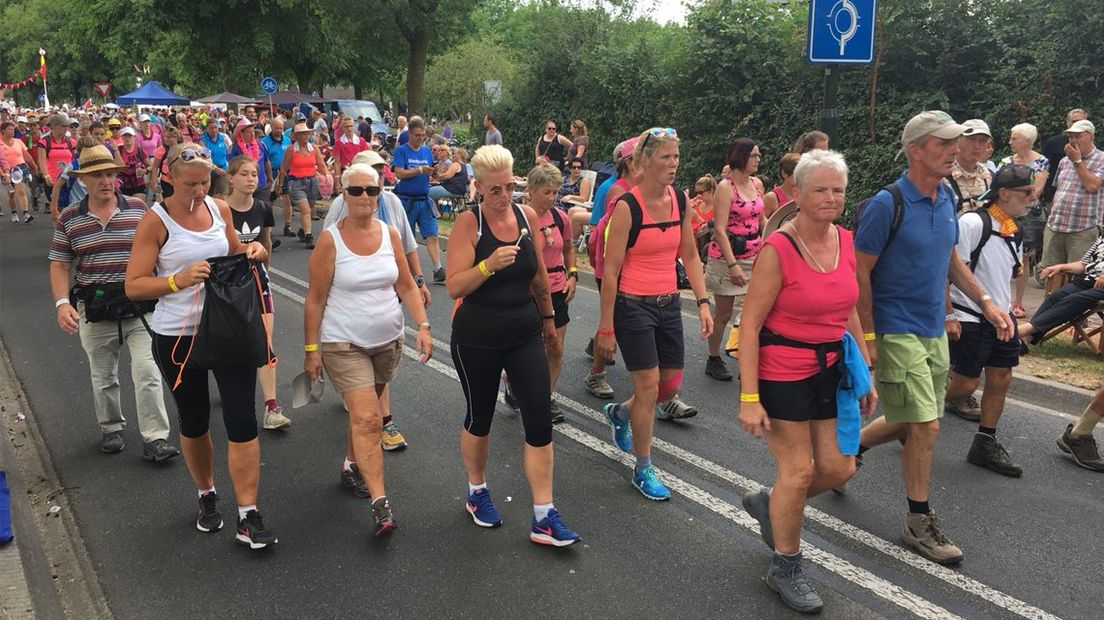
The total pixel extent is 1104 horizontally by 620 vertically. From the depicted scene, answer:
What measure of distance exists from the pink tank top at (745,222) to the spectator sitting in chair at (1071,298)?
84.9 inches

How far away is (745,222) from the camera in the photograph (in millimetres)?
7004

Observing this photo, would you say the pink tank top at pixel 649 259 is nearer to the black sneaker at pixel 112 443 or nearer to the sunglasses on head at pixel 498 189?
the sunglasses on head at pixel 498 189

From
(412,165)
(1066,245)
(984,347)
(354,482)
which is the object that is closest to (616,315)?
(354,482)

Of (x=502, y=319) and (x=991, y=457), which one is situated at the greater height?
(x=502, y=319)

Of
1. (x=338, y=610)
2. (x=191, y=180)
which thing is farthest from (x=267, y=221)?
(x=338, y=610)

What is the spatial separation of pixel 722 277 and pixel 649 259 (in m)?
2.42

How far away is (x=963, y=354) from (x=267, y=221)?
4656 millimetres

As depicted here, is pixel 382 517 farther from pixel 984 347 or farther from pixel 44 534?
pixel 984 347

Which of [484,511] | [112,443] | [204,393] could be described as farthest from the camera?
[112,443]

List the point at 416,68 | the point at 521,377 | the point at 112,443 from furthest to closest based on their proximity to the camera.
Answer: the point at 416,68 → the point at 112,443 → the point at 521,377

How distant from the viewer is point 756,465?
520 cm

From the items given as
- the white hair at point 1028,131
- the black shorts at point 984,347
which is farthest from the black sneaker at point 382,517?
the white hair at point 1028,131

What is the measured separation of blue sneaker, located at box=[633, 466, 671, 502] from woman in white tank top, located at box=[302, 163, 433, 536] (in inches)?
53.8

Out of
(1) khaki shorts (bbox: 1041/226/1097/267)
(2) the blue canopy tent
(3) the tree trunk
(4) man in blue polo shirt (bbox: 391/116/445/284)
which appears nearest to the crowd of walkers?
(1) khaki shorts (bbox: 1041/226/1097/267)
